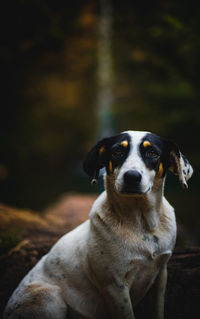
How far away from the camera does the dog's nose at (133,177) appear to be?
241cm

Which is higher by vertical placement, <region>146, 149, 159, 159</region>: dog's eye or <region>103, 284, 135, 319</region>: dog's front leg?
<region>146, 149, 159, 159</region>: dog's eye

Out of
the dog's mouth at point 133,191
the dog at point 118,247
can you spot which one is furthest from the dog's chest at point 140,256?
the dog's mouth at point 133,191

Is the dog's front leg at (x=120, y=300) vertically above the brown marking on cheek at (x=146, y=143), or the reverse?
the brown marking on cheek at (x=146, y=143)

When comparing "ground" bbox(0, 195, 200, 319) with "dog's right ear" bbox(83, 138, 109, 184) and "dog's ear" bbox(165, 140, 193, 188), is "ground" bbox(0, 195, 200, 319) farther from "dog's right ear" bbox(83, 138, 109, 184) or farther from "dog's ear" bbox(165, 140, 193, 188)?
"dog's right ear" bbox(83, 138, 109, 184)

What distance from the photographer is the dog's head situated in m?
2.46

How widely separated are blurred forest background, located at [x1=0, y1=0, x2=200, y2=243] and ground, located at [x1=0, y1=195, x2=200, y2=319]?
3.43 metres

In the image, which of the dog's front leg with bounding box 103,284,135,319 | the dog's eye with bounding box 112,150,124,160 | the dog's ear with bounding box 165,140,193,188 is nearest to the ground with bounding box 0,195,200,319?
the dog's front leg with bounding box 103,284,135,319

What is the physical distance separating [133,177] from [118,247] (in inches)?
26.3

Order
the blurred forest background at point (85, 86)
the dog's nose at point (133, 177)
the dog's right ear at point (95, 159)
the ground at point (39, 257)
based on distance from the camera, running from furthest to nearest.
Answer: the blurred forest background at point (85, 86)
the ground at point (39, 257)
the dog's right ear at point (95, 159)
the dog's nose at point (133, 177)

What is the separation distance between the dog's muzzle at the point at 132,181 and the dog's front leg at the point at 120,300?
873 millimetres

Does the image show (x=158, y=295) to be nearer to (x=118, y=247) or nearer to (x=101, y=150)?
(x=118, y=247)

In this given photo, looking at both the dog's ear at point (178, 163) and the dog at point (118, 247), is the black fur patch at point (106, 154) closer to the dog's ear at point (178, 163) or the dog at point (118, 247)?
the dog at point (118, 247)

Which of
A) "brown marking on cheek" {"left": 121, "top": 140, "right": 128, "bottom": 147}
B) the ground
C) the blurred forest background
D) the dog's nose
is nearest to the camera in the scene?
the dog's nose

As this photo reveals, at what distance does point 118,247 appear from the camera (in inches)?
99.7
